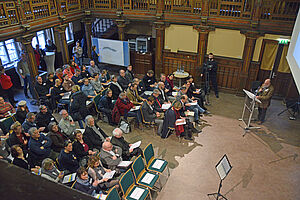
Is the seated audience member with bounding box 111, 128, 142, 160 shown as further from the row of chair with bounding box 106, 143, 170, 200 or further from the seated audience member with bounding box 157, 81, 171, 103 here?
the seated audience member with bounding box 157, 81, 171, 103

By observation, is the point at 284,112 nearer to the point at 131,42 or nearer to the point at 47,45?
the point at 131,42

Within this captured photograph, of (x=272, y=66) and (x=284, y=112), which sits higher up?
(x=272, y=66)

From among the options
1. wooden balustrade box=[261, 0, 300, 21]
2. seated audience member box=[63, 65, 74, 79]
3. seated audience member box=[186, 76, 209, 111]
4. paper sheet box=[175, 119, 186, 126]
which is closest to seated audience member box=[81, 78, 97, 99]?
seated audience member box=[63, 65, 74, 79]

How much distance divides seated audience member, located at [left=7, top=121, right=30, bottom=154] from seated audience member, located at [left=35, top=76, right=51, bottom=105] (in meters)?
2.66

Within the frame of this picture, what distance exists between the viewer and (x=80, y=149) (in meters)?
6.06

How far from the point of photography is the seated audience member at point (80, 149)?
6.00 meters

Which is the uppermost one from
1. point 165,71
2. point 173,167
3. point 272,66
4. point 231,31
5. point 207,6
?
point 207,6

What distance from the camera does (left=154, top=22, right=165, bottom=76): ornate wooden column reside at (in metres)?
11.3

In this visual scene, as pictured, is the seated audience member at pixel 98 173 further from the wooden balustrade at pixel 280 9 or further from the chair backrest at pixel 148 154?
the wooden balustrade at pixel 280 9

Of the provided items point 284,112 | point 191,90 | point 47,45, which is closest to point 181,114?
point 191,90

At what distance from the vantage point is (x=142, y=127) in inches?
339

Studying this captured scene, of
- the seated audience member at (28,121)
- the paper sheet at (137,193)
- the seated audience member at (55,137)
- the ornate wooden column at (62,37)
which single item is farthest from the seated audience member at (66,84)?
the paper sheet at (137,193)

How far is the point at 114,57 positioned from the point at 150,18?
2.80 metres

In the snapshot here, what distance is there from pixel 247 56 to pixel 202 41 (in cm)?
198
